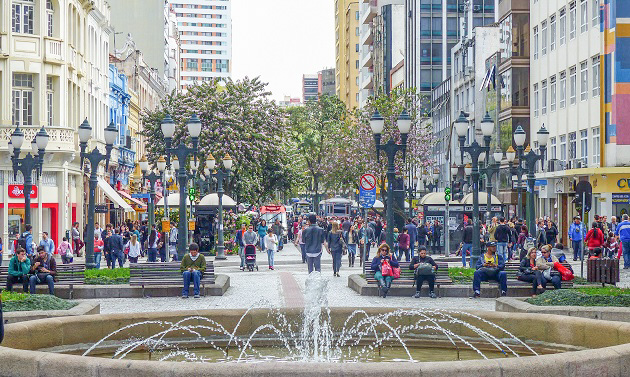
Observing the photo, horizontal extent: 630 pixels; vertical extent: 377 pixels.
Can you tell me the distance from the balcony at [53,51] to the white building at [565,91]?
891 inches

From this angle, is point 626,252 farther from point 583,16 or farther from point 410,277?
point 583,16

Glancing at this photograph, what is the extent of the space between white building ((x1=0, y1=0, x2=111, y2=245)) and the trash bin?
90.4ft

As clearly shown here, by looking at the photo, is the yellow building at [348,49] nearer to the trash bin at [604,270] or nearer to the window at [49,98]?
the window at [49,98]

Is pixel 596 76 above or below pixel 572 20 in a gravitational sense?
below

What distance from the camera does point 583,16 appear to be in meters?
52.1

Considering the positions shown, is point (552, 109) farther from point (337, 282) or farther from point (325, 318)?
A: point (325, 318)

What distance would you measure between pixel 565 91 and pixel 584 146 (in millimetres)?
4470

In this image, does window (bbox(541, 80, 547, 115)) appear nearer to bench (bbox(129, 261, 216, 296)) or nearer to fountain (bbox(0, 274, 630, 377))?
bench (bbox(129, 261, 216, 296))

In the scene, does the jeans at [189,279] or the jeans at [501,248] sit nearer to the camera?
the jeans at [189,279]

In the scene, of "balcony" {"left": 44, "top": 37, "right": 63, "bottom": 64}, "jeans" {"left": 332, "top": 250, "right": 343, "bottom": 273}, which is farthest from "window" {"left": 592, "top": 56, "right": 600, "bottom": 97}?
"balcony" {"left": 44, "top": 37, "right": 63, "bottom": 64}

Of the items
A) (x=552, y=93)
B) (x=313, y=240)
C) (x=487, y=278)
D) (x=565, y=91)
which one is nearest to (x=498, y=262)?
(x=487, y=278)

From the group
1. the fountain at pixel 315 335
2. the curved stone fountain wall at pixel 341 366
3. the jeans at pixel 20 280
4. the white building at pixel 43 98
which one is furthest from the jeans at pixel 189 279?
the white building at pixel 43 98

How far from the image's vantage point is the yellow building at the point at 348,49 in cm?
15400

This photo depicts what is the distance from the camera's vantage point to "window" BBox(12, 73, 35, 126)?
48781mm
